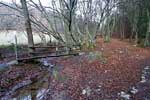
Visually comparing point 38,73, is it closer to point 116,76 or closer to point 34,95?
point 34,95

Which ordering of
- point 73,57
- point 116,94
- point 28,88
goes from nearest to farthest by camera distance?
point 116,94
point 28,88
point 73,57

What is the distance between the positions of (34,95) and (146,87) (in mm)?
3764

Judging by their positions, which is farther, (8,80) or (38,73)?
(38,73)

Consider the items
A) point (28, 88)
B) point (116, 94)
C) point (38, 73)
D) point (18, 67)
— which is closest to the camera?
point (116, 94)

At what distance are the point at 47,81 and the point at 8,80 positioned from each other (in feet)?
5.64

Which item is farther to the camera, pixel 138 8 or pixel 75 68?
pixel 138 8

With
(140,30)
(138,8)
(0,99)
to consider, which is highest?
(138,8)

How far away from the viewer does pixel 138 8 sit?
2241 cm

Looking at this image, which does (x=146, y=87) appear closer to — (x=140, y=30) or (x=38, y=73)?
(x=38, y=73)

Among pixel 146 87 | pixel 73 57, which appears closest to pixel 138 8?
pixel 73 57

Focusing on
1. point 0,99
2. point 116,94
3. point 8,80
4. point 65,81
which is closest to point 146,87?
point 116,94

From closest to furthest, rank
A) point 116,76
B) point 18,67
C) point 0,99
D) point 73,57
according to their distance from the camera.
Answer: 1. point 0,99
2. point 116,76
3. point 18,67
4. point 73,57

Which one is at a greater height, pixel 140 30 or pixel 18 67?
pixel 140 30

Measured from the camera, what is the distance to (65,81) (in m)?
8.05
